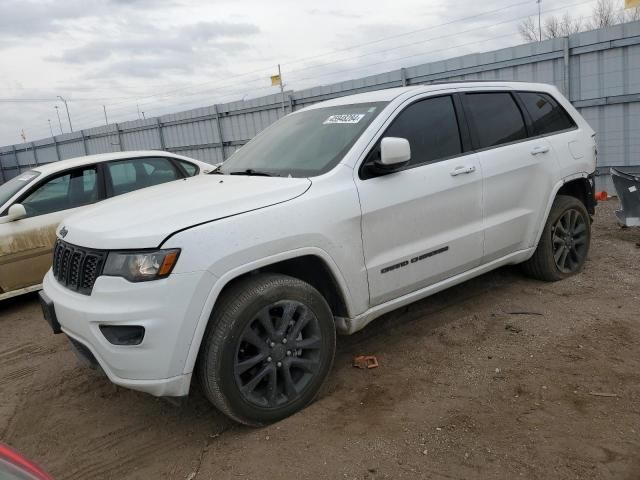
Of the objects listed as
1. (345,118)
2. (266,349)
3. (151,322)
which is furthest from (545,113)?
(151,322)

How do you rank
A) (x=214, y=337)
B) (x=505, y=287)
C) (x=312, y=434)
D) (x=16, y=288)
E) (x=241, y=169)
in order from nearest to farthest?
1. (x=214, y=337)
2. (x=312, y=434)
3. (x=241, y=169)
4. (x=505, y=287)
5. (x=16, y=288)

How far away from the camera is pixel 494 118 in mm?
4387

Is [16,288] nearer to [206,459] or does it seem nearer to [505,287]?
[206,459]

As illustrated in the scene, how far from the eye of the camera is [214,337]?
2.81 meters

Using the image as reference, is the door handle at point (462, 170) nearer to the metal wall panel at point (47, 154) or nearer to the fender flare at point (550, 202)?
the fender flare at point (550, 202)

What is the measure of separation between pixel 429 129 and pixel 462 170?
383 mm

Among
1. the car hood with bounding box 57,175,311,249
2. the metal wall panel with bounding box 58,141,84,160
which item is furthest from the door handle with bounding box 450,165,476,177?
the metal wall panel with bounding box 58,141,84,160

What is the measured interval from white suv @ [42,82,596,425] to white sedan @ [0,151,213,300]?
2.64 meters

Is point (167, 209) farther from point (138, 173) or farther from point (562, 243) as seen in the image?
point (138, 173)

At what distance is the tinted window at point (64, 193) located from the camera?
6023mm

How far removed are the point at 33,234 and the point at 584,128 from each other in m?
5.76

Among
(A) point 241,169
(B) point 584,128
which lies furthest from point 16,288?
(B) point 584,128

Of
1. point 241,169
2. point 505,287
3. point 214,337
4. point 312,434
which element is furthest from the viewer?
point 505,287

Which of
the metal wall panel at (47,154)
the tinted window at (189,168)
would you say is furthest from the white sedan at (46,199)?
the metal wall panel at (47,154)
